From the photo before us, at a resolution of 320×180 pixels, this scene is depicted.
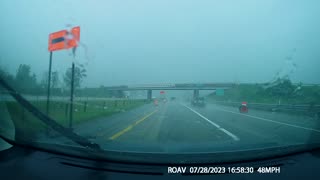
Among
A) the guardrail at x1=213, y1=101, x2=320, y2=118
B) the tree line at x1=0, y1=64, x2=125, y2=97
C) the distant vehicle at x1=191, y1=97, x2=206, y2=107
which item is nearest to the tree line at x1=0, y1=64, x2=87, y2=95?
the tree line at x1=0, y1=64, x2=125, y2=97

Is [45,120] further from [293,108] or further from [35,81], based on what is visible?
[293,108]

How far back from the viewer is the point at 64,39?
5027 millimetres

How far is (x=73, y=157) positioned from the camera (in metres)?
4.16

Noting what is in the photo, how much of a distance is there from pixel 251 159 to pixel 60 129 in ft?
9.55

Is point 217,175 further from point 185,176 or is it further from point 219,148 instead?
point 219,148

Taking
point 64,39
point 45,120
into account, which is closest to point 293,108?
point 64,39

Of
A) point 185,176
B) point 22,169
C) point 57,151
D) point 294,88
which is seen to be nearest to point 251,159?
point 185,176

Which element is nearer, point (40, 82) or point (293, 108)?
point (40, 82)

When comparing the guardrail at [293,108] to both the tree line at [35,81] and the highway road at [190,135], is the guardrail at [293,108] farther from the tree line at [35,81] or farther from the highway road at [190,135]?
the tree line at [35,81]

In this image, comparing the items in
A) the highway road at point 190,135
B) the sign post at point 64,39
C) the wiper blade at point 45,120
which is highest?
the sign post at point 64,39

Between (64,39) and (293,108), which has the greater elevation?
(64,39)

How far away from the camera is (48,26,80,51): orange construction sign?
16.5 ft

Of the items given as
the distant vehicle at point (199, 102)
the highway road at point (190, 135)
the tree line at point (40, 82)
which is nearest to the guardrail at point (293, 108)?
the highway road at point (190, 135)

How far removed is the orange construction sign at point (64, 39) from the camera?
5.03m
